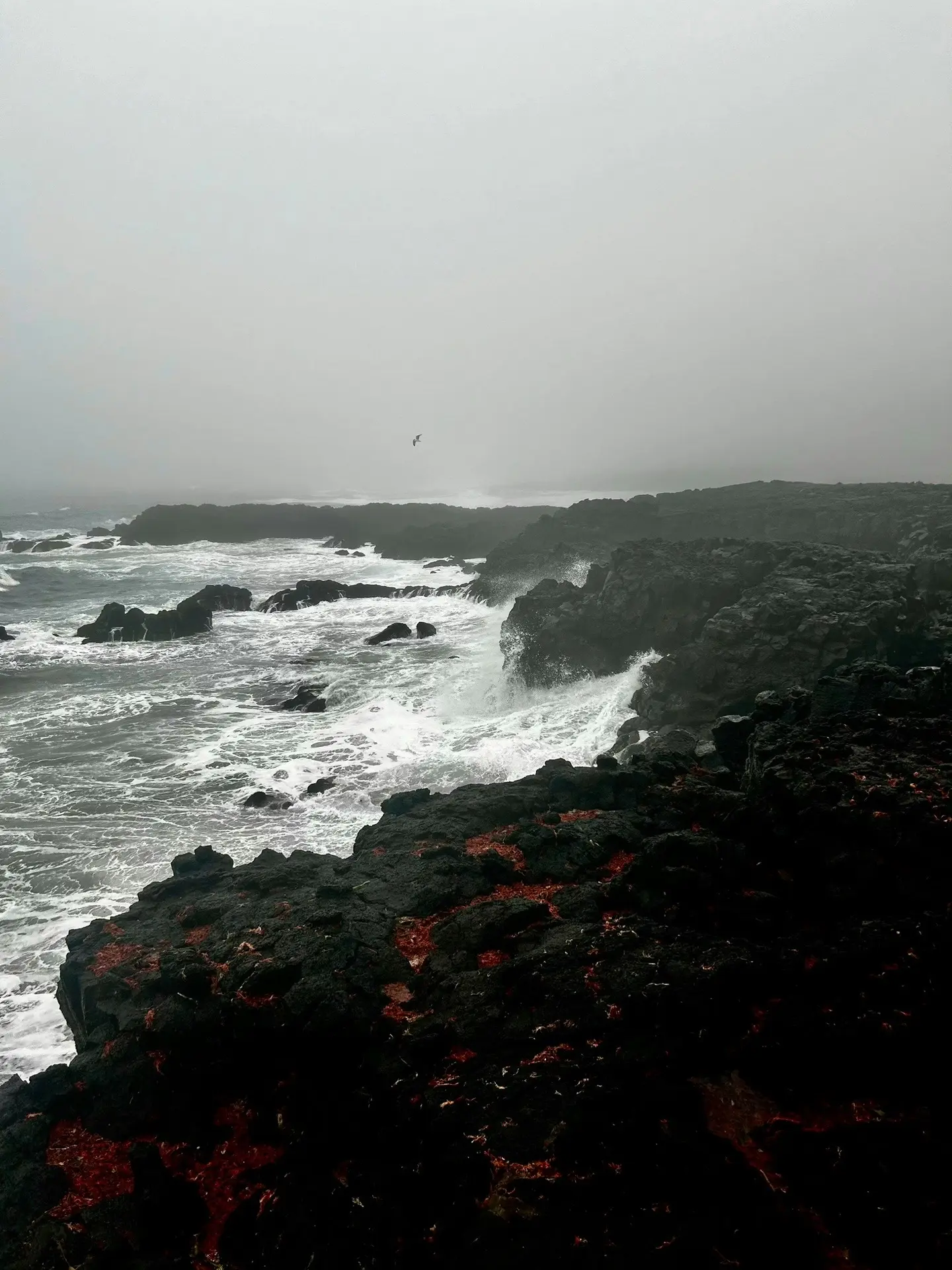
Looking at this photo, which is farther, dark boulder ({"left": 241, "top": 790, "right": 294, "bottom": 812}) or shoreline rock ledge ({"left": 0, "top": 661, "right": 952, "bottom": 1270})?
dark boulder ({"left": 241, "top": 790, "right": 294, "bottom": 812})

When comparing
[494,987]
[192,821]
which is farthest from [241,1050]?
[192,821]

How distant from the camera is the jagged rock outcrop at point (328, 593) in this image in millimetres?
41875

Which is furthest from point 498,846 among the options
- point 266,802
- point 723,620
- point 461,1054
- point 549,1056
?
point 723,620

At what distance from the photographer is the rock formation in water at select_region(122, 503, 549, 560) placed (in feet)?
236

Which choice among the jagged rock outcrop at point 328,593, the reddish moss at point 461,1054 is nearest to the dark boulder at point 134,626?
the jagged rock outcrop at point 328,593

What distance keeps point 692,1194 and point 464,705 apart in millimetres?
18464

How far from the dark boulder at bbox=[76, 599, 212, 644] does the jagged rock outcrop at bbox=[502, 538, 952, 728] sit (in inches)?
732

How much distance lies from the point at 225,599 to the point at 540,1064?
40.1 meters

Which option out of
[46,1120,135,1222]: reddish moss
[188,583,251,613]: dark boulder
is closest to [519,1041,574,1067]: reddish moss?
[46,1120,135,1222]: reddish moss

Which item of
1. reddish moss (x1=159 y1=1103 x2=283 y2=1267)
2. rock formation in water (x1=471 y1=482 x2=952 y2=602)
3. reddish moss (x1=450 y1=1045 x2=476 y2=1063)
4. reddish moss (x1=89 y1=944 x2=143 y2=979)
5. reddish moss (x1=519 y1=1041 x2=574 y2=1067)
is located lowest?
reddish moss (x1=159 y1=1103 x2=283 y2=1267)

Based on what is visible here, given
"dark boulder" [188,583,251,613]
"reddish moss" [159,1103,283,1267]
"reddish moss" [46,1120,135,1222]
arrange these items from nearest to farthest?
"reddish moss" [159,1103,283,1267] < "reddish moss" [46,1120,135,1222] < "dark boulder" [188,583,251,613]

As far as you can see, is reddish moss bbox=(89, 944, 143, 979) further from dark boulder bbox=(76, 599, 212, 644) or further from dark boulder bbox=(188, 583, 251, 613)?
dark boulder bbox=(188, 583, 251, 613)

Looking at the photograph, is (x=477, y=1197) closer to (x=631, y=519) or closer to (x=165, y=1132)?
(x=165, y=1132)

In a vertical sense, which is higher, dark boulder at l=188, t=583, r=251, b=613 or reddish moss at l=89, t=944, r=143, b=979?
dark boulder at l=188, t=583, r=251, b=613
